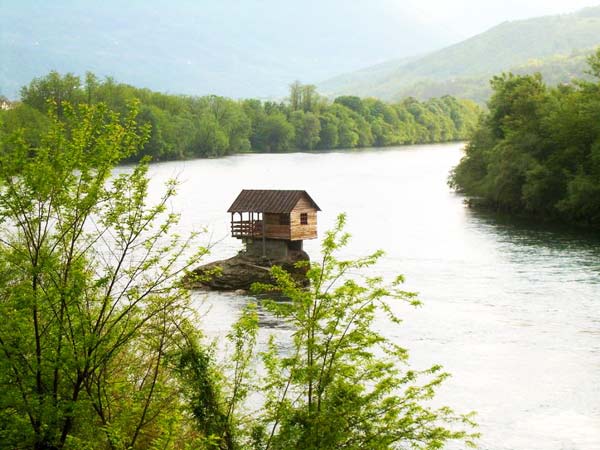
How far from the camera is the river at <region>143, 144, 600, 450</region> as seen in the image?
103 feet

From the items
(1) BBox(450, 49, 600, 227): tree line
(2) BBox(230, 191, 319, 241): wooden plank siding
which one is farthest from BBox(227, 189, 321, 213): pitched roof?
(1) BBox(450, 49, 600, 227): tree line

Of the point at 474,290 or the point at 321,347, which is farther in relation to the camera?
the point at 474,290

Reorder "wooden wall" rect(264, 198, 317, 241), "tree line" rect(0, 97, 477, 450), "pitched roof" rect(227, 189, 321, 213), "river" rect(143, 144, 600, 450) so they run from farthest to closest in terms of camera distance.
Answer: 1. "pitched roof" rect(227, 189, 321, 213)
2. "wooden wall" rect(264, 198, 317, 241)
3. "river" rect(143, 144, 600, 450)
4. "tree line" rect(0, 97, 477, 450)

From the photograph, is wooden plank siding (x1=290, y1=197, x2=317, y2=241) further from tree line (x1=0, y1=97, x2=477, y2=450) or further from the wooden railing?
tree line (x1=0, y1=97, x2=477, y2=450)

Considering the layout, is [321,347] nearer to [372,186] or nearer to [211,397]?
[211,397]

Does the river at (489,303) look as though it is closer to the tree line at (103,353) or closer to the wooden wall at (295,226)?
the tree line at (103,353)

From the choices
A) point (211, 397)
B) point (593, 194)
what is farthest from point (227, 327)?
point (593, 194)

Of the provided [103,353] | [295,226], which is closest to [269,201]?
[295,226]

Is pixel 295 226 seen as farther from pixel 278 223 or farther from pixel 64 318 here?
pixel 64 318

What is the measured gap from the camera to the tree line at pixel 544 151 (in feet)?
245

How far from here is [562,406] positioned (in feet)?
103

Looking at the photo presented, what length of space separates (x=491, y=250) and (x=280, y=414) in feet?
167

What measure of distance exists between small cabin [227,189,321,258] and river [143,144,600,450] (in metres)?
5.83

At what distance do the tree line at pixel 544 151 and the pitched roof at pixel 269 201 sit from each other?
87.3 feet
